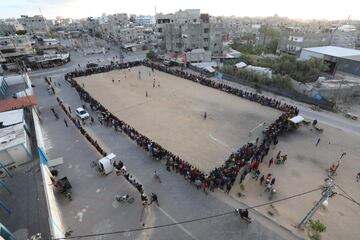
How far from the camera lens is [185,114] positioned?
25.4m

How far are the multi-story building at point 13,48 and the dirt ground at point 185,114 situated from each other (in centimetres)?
2430

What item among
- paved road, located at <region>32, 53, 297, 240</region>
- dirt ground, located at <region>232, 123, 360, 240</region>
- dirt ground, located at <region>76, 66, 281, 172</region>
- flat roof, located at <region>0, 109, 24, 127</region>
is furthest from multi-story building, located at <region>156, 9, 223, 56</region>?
flat roof, located at <region>0, 109, 24, 127</region>

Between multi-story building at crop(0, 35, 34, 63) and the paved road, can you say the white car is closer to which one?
the paved road

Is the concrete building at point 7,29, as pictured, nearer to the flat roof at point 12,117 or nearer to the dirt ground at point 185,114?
the dirt ground at point 185,114

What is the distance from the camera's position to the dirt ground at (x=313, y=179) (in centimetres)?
1273

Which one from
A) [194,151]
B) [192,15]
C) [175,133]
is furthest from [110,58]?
[194,151]

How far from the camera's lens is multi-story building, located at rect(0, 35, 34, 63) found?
48219 millimetres

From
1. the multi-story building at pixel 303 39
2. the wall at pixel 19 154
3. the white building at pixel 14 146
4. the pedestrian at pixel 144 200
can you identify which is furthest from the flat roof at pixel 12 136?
the multi-story building at pixel 303 39

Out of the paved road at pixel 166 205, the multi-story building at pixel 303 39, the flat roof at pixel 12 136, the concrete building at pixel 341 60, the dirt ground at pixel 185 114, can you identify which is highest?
the multi-story building at pixel 303 39

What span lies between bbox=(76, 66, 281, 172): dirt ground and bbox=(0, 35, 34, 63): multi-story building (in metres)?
24.3

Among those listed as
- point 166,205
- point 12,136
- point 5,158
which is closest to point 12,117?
point 12,136

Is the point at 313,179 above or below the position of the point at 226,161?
below

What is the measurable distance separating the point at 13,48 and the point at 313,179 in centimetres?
6176

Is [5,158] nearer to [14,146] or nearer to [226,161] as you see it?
[14,146]
